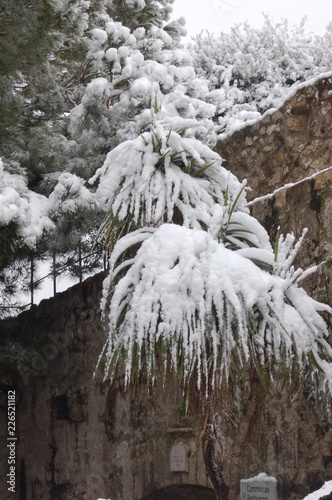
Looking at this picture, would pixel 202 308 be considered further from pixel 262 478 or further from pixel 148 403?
pixel 148 403

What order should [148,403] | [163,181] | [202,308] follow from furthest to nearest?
1. [148,403]
2. [163,181]
3. [202,308]

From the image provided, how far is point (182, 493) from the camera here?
221 inches

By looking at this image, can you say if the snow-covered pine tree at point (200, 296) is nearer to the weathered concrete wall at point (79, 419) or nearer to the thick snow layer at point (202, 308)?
the thick snow layer at point (202, 308)

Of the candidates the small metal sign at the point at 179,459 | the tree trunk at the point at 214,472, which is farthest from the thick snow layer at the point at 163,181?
the small metal sign at the point at 179,459

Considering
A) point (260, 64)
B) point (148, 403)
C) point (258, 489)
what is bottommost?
point (258, 489)

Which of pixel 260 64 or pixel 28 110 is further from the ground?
pixel 260 64

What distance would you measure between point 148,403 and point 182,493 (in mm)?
881

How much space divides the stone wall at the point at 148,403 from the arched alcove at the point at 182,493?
8 cm

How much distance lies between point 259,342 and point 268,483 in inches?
55.4

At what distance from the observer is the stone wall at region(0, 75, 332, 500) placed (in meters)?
4.11

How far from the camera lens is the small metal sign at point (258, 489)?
3.67m

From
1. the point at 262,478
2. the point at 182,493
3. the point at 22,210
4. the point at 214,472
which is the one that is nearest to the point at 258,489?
the point at 262,478

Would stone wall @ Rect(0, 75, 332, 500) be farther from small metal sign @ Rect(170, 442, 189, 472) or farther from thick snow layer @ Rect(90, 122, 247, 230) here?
thick snow layer @ Rect(90, 122, 247, 230)

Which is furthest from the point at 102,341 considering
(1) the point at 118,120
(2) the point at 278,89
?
(2) the point at 278,89
